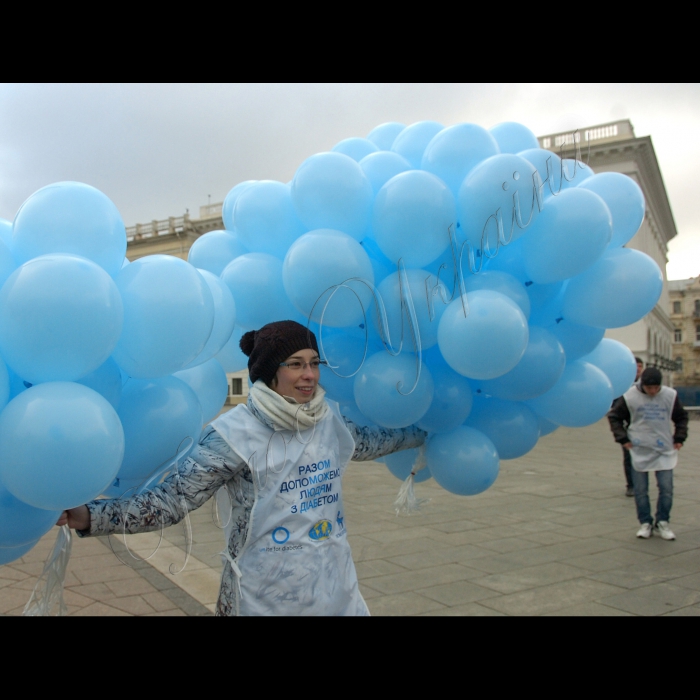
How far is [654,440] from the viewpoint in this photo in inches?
219

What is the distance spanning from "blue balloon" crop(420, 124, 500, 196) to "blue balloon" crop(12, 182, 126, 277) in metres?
1.22

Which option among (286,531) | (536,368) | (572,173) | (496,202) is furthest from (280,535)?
(572,173)

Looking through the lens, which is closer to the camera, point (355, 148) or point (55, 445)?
point (55, 445)

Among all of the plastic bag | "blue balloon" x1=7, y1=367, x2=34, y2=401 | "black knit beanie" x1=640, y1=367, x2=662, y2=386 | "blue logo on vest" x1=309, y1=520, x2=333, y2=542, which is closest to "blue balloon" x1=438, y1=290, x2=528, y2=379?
"blue logo on vest" x1=309, y1=520, x2=333, y2=542

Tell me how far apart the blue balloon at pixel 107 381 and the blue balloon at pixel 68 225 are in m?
0.26

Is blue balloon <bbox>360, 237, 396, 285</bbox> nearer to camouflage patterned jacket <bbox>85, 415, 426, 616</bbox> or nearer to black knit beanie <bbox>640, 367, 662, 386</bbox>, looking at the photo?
camouflage patterned jacket <bbox>85, 415, 426, 616</bbox>

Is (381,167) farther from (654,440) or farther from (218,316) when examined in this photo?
(654,440)

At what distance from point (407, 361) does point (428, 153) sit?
822 mm

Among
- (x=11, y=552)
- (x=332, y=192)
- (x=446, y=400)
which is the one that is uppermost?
(x=332, y=192)

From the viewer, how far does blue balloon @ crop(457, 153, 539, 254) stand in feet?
7.06

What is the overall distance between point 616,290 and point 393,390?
3.09 ft
